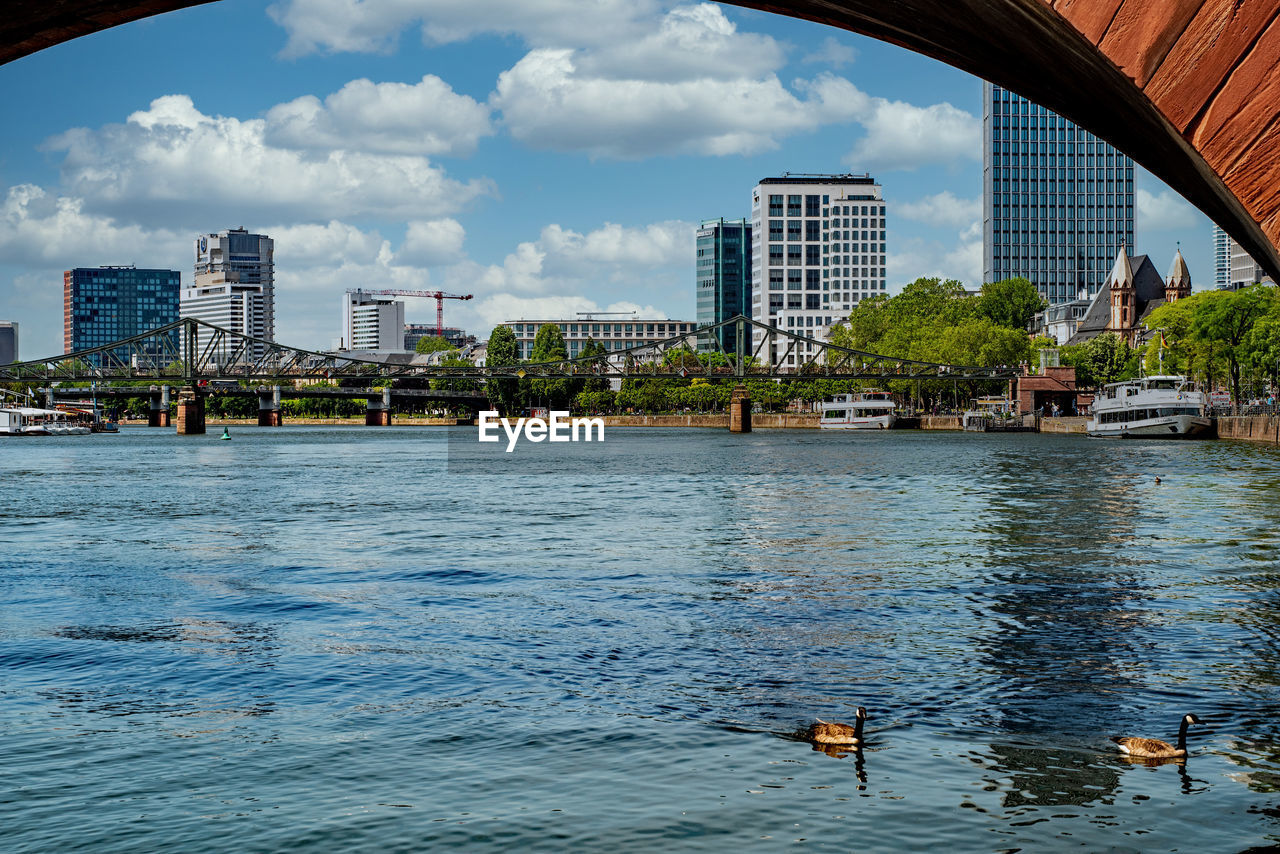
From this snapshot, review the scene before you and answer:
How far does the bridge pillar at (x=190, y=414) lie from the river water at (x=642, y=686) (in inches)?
5193

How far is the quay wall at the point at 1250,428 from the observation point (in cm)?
8629

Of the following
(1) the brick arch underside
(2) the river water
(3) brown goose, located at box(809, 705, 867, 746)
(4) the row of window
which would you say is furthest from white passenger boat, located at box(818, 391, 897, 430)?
(1) the brick arch underside

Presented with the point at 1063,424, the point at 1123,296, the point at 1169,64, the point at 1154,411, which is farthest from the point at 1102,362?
the point at 1169,64

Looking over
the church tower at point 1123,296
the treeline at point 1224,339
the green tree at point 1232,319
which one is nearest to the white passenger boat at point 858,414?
the treeline at point 1224,339

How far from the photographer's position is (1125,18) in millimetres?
3654

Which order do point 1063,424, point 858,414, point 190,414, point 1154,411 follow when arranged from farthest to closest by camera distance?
point 190,414
point 858,414
point 1063,424
point 1154,411

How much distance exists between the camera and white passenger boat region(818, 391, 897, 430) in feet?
524

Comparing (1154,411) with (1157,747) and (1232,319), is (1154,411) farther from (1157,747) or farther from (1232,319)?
(1157,747)

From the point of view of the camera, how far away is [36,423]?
171750 millimetres

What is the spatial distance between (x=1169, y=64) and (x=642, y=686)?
12.4 m

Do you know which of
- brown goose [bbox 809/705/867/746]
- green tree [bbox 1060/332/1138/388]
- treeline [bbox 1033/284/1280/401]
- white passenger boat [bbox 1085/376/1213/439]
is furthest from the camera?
green tree [bbox 1060/332/1138/388]

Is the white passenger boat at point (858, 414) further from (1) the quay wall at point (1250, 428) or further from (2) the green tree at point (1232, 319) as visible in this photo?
(2) the green tree at point (1232, 319)

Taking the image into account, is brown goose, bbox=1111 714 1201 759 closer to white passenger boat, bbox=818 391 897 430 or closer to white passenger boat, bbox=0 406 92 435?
white passenger boat, bbox=818 391 897 430

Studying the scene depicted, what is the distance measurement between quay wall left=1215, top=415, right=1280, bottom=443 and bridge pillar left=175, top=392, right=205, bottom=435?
122355mm
